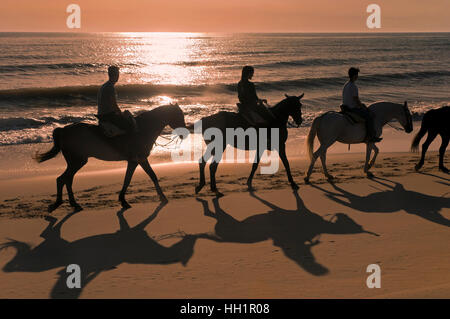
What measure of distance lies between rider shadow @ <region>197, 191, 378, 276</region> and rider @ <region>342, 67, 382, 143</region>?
118 inches

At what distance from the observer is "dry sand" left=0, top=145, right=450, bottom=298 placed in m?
5.93

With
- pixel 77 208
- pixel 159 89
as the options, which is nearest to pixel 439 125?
pixel 77 208

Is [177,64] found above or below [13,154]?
above

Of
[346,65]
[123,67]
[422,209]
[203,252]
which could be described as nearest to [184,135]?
[203,252]

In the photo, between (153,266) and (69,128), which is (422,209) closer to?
(153,266)

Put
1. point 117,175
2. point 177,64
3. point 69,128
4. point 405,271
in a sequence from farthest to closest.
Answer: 1. point 177,64
2. point 117,175
3. point 69,128
4. point 405,271

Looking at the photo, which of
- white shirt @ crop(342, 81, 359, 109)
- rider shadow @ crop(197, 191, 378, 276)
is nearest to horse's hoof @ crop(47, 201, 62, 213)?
rider shadow @ crop(197, 191, 378, 276)

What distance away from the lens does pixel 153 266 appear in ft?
21.7

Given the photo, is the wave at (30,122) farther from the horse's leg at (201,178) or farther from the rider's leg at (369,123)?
the rider's leg at (369,123)

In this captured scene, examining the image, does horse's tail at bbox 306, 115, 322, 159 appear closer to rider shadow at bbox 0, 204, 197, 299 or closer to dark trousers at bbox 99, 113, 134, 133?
dark trousers at bbox 99, 113, 134, 133

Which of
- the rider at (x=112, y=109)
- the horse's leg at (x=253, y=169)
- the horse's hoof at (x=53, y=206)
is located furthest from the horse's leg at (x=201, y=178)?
the horse's hoof at (x=53, y=206)

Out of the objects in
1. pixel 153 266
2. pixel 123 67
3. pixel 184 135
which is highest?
pixel 123 67
